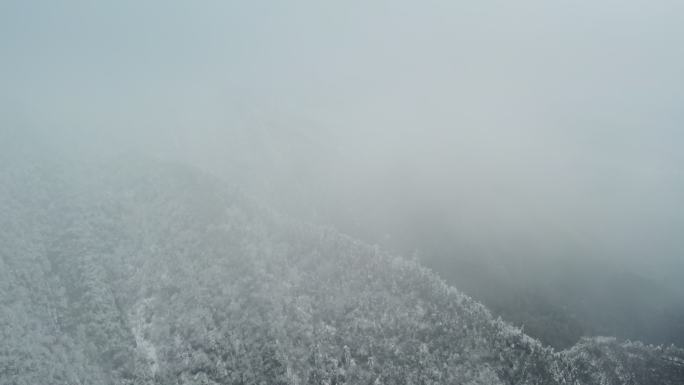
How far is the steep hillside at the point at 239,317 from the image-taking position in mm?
127812

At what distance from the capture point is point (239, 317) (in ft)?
470

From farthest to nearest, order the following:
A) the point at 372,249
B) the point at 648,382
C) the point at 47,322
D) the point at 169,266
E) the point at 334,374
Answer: the point at 372,249 → the point at 169,266 → the point at 648,382 → the point at 47,322 → the point at 334,374

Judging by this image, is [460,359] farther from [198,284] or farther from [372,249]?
[198,284]

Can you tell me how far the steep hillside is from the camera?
127812 millimetres

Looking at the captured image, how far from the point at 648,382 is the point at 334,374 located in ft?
353

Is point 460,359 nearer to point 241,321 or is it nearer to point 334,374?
point 334,374

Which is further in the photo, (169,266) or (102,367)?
(169,266)

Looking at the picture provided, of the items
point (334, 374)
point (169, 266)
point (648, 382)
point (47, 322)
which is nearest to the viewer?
point (334, 374)

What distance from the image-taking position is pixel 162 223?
189 m

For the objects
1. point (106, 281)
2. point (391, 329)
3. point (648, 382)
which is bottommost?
point (106, 281)

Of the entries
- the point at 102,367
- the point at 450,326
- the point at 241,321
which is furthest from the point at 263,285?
the point at 450,326

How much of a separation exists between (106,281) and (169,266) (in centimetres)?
2038

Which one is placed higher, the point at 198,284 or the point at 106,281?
the point at 198,284

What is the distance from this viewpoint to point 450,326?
142375mm
